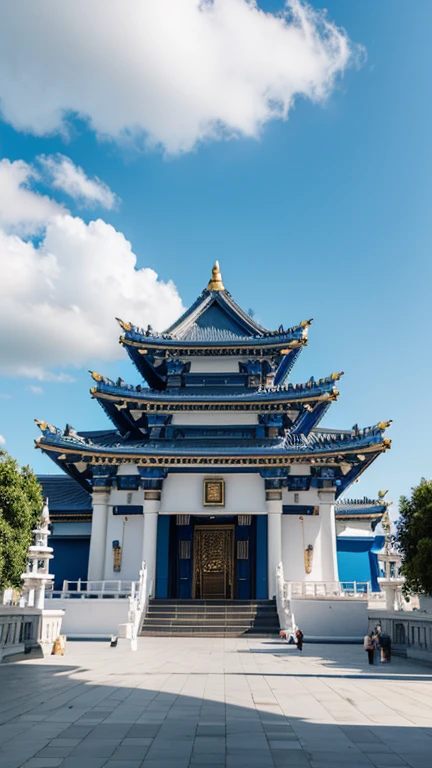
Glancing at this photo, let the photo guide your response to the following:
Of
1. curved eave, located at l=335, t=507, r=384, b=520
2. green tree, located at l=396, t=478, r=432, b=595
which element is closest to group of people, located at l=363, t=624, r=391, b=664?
green tree, located at l=396, t=478, r=432, b=595

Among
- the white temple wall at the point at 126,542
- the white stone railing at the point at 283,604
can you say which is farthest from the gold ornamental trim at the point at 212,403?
the white stone railing at the point at 283,604

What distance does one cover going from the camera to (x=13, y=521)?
18.9 metres

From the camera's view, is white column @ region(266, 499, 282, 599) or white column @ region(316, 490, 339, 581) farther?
white column @ region(316, 490, 339, 581)

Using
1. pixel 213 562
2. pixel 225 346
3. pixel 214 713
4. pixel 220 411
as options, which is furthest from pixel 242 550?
pixel 214 713

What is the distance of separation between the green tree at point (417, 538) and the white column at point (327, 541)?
10815 mm

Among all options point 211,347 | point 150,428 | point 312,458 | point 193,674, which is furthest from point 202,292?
point 193,674

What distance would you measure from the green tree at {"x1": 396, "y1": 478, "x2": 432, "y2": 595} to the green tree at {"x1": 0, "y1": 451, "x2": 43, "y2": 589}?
12.0m

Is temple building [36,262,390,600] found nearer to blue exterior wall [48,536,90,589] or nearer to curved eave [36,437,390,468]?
curved eave [36,437,390,468]

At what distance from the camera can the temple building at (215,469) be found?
102ft

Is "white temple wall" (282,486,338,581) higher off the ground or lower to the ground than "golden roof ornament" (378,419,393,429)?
lower

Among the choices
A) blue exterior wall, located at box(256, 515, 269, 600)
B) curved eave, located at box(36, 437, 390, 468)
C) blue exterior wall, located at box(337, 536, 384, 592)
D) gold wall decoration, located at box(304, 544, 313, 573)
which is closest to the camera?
blue exterior wall, located at box(256, 515, 269, 600)

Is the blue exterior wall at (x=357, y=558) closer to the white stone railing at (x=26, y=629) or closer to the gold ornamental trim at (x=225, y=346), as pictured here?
the gold ornamental trim at (x=225, y=346)

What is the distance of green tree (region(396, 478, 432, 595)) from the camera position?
1888 centimetres

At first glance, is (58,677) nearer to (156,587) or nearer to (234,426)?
(156,587)
